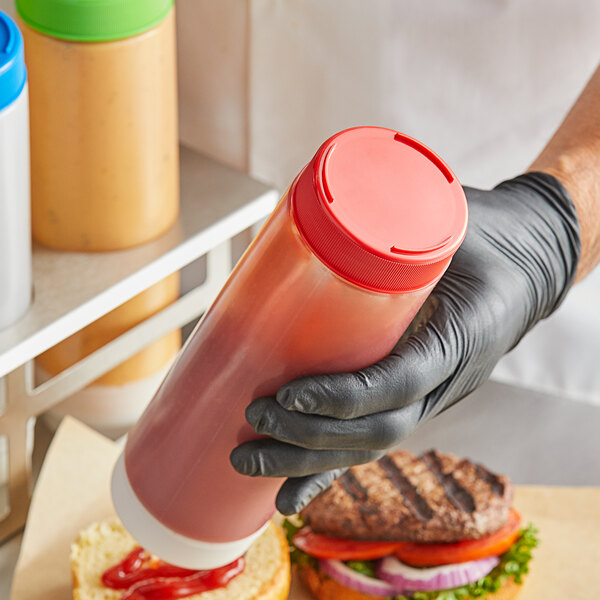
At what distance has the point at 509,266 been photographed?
0.82 m

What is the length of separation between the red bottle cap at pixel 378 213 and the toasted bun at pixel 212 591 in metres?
0.57

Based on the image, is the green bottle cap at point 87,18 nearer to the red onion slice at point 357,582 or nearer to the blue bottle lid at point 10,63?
the blue bottle lid at point 10,63

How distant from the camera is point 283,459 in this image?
702 mm

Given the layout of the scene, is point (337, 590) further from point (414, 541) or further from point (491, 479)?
point (491, 479)

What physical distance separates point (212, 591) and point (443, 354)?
45 cm

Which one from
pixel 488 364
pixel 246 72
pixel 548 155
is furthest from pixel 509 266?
pixel 246 72

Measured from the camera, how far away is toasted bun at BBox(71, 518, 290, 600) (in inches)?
40.1

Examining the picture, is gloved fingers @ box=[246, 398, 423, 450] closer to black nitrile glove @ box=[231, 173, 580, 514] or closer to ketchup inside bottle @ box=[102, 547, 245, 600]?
black nitrile glove @ box=[231, 173, 580, 514]

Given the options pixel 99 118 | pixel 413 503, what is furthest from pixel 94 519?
pixel 99 118

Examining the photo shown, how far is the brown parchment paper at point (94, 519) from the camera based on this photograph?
1086 millimetres

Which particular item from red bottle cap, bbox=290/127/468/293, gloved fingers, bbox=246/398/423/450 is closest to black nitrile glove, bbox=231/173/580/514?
gloved fingers, bbox=246/398/423/450

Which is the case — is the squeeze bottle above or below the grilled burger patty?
above

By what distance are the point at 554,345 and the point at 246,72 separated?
0.65 metres

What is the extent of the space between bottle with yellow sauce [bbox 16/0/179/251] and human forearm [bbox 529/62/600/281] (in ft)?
1.39
